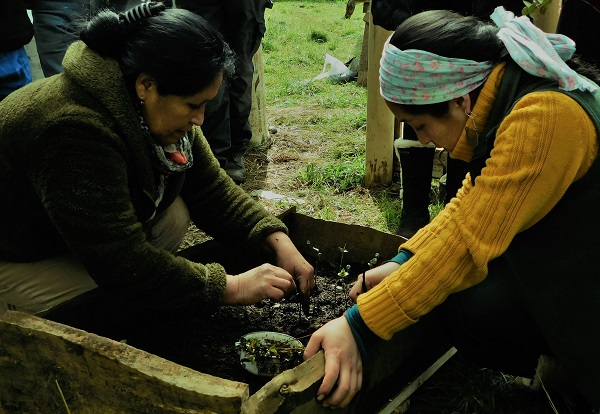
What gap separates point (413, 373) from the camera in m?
2.30

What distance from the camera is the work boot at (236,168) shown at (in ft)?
14.9

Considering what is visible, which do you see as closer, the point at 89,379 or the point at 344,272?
the point at 89,379

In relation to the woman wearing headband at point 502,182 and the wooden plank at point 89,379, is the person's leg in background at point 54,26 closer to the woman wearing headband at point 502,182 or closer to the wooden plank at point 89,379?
the wooden plank at point 89,379

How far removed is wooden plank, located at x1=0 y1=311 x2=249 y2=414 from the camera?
156cm

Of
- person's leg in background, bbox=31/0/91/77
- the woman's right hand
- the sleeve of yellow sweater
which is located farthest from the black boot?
person's leg in background, bbox=31/0/91/77

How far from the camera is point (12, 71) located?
3.27 meters

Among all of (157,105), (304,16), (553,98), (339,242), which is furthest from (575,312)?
(304,16)

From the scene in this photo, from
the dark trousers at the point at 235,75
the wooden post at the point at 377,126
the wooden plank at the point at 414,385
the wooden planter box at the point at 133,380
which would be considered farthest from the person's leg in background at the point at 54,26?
the wooden plank at the point at 414,385

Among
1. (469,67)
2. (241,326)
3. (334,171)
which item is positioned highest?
(469,67)

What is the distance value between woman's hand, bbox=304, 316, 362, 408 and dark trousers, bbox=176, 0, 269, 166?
2.49 m

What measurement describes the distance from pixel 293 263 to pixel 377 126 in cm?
202

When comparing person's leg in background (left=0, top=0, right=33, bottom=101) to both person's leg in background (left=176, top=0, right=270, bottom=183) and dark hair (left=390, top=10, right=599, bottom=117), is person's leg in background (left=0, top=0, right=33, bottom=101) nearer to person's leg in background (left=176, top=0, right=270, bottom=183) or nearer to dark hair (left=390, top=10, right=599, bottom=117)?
person's leg in background (left=176, top=0, right=270, bottom=183)

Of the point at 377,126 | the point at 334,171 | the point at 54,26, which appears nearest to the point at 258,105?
the point at 334,171

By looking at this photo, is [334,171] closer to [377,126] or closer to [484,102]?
[377,126]
